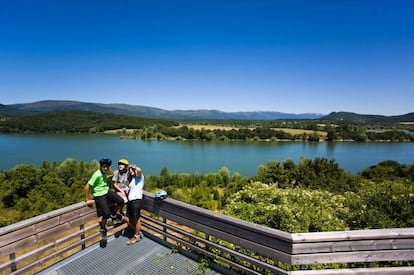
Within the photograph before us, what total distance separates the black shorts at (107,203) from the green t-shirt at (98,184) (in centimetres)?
7

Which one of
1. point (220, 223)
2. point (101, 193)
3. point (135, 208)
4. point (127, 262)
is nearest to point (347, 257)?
point (220, 223)

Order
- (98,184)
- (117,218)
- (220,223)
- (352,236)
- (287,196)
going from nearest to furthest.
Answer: (352,236), (220,223), (98,184), (117,218), (287,196)

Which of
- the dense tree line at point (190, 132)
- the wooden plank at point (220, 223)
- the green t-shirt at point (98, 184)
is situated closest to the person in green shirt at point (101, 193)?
the green t-shirt at point (98, 184)

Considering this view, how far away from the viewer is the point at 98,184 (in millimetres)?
3582

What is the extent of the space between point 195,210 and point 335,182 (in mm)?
15567

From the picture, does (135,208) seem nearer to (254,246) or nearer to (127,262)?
(127,262)

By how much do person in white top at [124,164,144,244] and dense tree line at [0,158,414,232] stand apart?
2913 mm

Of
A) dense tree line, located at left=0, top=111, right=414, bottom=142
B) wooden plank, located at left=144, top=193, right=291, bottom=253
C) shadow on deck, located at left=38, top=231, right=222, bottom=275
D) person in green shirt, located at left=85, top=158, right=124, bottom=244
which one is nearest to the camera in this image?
wooden plank, located at left=144, top=193, right=291, bottom=253

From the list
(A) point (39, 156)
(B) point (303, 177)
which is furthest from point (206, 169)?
(A) point (39, 156)

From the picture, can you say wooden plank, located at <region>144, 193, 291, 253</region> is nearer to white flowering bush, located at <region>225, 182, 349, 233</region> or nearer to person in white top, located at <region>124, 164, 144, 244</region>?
person in white top, located at <region>124, 164, 144, 244</region>

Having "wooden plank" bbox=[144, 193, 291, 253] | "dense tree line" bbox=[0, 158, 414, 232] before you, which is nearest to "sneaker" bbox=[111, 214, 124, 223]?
"wooden plank" bbox=[144, 193, 291, 253]

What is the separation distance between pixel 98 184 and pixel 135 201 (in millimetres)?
582

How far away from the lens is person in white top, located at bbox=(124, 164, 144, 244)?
3652 mm

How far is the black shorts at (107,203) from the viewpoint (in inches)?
141
